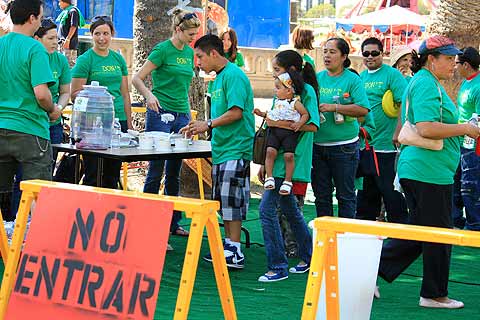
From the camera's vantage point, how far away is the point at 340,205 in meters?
7.85

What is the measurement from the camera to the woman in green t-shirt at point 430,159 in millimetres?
5918

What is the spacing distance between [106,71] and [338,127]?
2.29 m

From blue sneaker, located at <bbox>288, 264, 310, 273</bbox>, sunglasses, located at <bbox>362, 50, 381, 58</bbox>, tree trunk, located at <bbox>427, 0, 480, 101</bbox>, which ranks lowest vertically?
blue sneaker, located at <bbox>288, 264, 310, 273</bbox>

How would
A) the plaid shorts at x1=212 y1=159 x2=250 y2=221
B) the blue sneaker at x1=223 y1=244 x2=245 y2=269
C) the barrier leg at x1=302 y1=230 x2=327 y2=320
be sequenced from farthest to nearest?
the blue sneaker at x1=223 y1=244 x2=245 y2=269, the plaid shorts at x1=212 y1=159 x2=250 y2=221, the barrier leg at x1=302 y1=230 x2=327 y2=320

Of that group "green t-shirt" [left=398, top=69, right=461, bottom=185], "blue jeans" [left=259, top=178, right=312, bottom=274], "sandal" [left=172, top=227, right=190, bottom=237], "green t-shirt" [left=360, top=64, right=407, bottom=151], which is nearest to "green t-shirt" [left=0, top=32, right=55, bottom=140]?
"blue jeans" [left=259, top=178, right=312, bottom=274]

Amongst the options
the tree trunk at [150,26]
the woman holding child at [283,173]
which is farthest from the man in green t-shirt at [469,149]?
the tree trunk at [150,26]

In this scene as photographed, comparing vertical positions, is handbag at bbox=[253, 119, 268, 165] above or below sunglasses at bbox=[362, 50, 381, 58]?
below

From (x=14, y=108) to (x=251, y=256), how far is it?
270cm

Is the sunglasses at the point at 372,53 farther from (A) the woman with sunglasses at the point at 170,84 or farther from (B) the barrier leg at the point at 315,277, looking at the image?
(B) the barrier leg at the point at 315,277

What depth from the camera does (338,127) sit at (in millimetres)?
7641

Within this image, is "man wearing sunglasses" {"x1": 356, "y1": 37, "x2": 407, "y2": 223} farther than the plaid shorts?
Yes

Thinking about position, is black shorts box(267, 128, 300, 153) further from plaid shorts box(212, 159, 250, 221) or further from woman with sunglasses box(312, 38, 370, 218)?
woman with sunglasses box(312, 38, 370, 218)

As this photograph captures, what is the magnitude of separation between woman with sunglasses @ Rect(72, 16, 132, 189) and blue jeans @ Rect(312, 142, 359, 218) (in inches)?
73.3

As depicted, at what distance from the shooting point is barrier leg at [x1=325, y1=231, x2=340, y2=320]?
14.9ft
